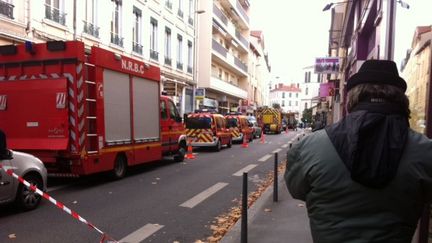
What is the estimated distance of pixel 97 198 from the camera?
339 inches

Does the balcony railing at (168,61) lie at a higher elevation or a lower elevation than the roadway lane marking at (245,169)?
higher

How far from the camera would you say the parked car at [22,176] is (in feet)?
22.1

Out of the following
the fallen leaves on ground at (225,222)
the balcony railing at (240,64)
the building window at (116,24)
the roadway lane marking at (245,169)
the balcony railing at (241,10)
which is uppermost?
the balcony railing at (241,10)

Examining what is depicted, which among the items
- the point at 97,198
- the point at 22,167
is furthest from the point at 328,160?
the point at 97,198

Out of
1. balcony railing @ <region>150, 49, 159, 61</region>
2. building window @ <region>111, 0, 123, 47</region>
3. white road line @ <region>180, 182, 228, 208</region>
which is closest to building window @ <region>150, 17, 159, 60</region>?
balcony railing @ <region>150, 49, 159, 61</region>

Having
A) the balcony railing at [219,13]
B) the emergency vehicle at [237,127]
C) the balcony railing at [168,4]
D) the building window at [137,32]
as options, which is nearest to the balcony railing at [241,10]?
the balcony railing at [219,13]

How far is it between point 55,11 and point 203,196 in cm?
1187

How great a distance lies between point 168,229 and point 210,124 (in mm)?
14840

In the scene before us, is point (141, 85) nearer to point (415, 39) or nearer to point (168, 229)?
point (168, 229)

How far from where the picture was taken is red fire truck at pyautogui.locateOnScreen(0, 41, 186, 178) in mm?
9359

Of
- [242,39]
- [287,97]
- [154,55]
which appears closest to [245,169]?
[154,55]

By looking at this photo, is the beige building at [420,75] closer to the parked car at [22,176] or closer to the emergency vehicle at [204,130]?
the parked car at [22,176]

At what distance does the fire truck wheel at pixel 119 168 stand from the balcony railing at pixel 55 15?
8.59 metres

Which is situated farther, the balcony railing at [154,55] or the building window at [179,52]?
the building window at [179,52]
